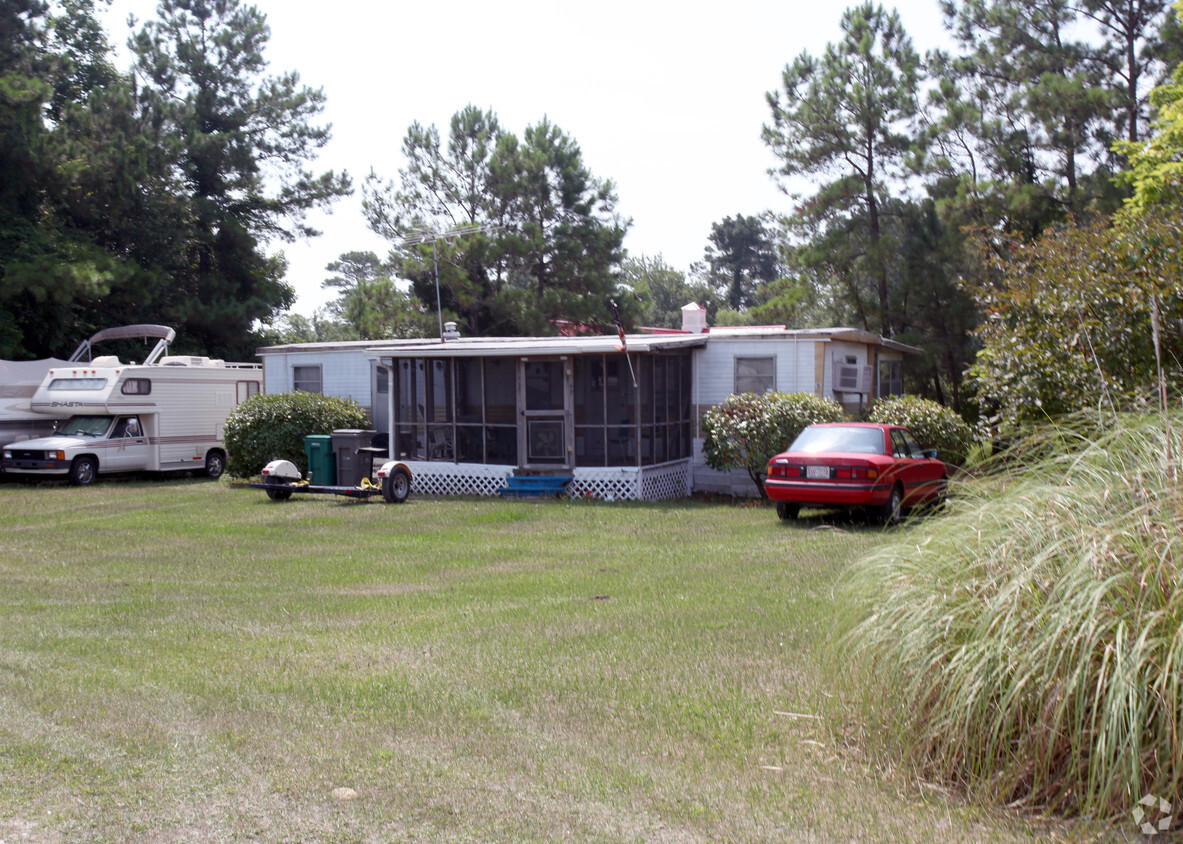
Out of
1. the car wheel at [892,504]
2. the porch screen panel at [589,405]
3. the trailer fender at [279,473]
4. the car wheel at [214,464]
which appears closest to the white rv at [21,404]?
the car wheel at [214,464]

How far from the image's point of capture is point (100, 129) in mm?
29031

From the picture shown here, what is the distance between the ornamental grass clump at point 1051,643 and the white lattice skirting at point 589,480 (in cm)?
1195

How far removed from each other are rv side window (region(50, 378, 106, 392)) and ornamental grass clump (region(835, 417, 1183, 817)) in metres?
19.4

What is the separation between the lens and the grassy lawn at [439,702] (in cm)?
418

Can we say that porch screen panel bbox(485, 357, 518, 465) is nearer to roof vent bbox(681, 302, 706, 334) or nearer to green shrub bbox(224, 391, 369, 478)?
green shrub bbox(224, 391, 369, 478)

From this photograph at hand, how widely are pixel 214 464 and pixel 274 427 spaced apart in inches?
139

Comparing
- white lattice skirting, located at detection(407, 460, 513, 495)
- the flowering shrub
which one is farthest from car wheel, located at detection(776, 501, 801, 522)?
white lattice skirting, located at detection(407, 460, 513, 495)

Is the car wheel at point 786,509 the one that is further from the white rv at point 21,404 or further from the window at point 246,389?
the white rv at point 21,404

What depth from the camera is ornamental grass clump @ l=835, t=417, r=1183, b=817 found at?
12.7 feet

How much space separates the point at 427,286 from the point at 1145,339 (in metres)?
25.7

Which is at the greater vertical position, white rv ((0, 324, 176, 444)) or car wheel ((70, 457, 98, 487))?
white rv ((0, 324, 176, 444))

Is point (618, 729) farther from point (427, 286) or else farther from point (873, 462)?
point (427, 286)

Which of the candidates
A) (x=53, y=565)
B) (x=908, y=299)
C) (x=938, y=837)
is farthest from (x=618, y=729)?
(x=908, y=299)

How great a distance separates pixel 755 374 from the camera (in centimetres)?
1870
